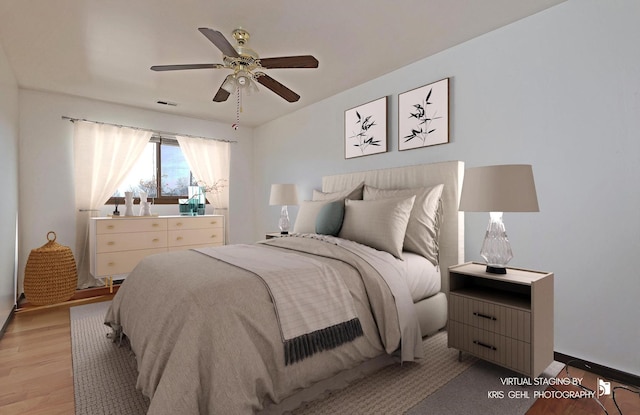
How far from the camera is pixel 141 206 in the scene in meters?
4.31

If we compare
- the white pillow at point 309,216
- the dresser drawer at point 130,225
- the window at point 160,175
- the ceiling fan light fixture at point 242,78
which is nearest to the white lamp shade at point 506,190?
the white pillow at point 309,216

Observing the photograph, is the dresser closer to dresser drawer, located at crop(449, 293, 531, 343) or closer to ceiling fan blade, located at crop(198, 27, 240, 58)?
ceiling fan blade, located at crop(198, 27, 240, 58)

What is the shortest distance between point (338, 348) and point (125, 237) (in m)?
3.38

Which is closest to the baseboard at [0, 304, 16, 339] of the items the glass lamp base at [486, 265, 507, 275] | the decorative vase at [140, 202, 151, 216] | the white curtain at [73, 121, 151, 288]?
the white curtain at [73, 121, 151, 288]

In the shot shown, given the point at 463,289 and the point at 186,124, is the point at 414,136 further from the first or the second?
the point at 186,124

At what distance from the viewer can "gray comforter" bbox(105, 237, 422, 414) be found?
1287mm

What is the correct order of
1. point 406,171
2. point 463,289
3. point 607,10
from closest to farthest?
point 607,10
point 463,289
point 406,171

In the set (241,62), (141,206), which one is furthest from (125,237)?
(241,62)

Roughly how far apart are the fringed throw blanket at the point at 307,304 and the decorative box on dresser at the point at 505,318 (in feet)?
2.54

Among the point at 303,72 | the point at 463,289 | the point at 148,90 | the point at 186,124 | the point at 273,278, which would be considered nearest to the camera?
the point at 273,278

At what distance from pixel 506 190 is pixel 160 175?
456 centimetres

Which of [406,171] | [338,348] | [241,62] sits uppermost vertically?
[241,62]

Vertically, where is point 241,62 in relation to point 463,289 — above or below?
above

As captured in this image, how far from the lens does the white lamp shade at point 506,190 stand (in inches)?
71.1
